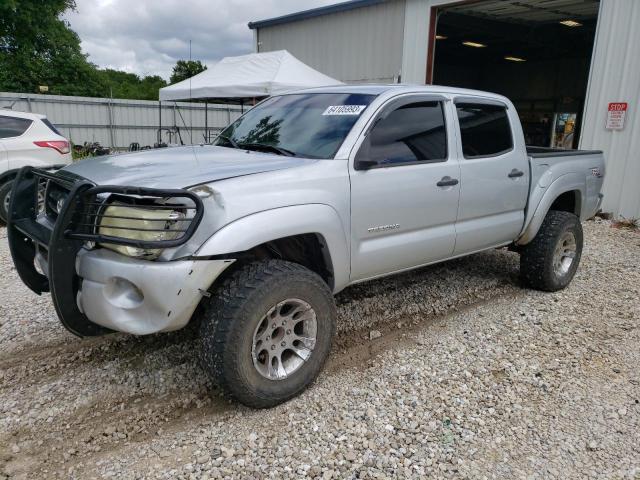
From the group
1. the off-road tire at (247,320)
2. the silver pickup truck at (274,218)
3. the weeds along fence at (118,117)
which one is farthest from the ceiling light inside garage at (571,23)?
the off-road tire at (247,320)

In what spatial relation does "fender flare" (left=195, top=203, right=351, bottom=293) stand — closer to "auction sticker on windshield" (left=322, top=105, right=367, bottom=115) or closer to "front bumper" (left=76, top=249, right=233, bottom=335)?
"front bumper" (left=76, top=249, right=233, bottom=335)

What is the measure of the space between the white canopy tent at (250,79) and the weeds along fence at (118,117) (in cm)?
494

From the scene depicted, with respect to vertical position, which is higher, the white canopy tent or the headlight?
the white canopy tent

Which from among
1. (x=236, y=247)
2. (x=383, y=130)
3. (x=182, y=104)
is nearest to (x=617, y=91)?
(x=383, y=130)

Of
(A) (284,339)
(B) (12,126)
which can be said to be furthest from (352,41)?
(A) (284,339)

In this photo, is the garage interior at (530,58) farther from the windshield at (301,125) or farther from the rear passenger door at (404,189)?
the windshield at (301,125)

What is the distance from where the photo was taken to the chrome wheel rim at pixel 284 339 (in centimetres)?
282

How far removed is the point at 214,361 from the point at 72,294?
804 millimetres

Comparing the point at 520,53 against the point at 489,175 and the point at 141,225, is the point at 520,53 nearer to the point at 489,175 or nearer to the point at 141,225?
the point at 489,175

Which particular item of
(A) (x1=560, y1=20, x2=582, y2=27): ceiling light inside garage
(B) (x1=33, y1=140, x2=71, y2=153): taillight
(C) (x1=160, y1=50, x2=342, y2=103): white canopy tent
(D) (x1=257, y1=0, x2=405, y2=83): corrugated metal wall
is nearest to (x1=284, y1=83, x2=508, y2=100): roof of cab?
(B) (x1=33, y1=140, x2=71, y2=153): taillight

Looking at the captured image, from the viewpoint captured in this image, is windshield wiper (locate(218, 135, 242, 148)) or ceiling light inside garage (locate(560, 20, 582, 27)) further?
ceiling light inside garage (locate(560, 20, 582, 27))

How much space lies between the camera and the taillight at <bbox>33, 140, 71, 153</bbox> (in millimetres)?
7666

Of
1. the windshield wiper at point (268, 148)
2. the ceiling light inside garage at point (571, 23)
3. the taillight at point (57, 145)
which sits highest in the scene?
the ceiling light inside garage at point (571, 23)

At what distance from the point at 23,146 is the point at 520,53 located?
19.4 metres
